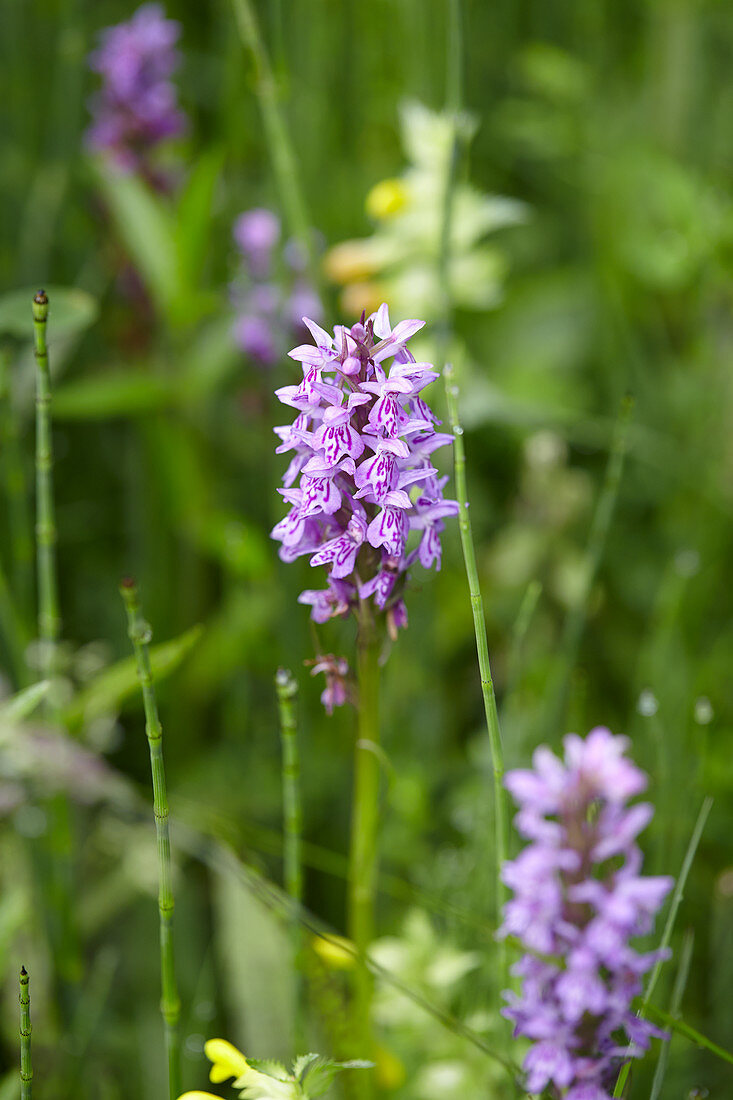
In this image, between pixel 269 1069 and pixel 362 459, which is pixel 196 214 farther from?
pixel 269 1069

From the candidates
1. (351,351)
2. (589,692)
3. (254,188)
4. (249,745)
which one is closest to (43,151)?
(254,188)

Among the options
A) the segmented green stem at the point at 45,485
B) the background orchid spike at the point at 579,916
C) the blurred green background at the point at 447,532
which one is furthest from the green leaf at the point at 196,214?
the background orchid spike at the point at 579,916

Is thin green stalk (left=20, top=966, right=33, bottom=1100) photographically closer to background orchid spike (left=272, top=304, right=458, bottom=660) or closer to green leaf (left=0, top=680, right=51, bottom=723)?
green leaf (left=0, top=680, right=51, bottom=723)

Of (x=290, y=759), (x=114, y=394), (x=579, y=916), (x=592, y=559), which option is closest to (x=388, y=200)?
(x=114, y=394)

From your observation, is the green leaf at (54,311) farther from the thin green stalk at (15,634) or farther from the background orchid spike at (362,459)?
the background orchid spike at (362,459)

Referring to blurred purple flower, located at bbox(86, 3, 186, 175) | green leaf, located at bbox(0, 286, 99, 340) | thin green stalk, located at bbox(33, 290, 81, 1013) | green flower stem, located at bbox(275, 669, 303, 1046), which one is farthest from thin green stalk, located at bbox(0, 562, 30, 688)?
blurred purple flower, located at bbox(86, 3, 186, 175)

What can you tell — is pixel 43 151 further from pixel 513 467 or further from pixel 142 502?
pixel 513 467
